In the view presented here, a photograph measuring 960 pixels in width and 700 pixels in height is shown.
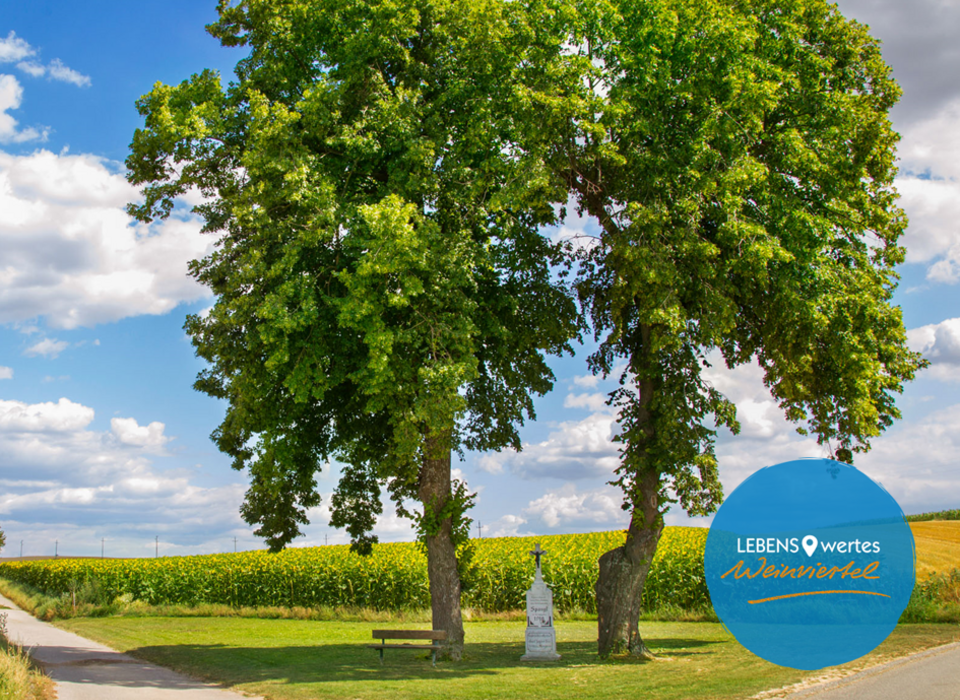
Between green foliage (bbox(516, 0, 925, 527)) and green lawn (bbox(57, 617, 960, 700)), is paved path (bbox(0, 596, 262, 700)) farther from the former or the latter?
green foliage (bbox(516, 0, 925, 527))

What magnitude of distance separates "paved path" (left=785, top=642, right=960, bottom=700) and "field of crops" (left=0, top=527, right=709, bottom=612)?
477 inches

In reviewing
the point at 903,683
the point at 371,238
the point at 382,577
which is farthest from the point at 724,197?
the point at 382,577

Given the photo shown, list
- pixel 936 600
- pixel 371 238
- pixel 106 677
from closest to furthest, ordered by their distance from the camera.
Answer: pixel 106 677, pixel 371 238, pixel 936 600

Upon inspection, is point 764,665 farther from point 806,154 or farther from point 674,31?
point 674,31

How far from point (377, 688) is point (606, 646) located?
19.0ft

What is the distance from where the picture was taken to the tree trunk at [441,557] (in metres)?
16.7

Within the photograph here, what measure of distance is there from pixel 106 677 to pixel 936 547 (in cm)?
2852

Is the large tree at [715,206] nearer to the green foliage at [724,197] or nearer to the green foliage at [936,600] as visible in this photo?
the green foliage at [724,197]

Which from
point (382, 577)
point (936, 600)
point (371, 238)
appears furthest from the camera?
point (382, 577)

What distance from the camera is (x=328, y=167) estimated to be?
1684 cm

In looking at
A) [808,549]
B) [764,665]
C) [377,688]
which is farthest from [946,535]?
[377,688]

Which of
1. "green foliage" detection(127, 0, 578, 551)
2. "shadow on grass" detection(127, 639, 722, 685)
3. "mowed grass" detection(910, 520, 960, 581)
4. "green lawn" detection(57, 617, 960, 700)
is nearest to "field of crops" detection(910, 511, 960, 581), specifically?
"mowed grass" detection(910, 520, 960, 581)

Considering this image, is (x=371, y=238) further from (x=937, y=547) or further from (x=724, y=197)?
(x=937, y=547)

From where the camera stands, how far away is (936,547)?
2862cm
